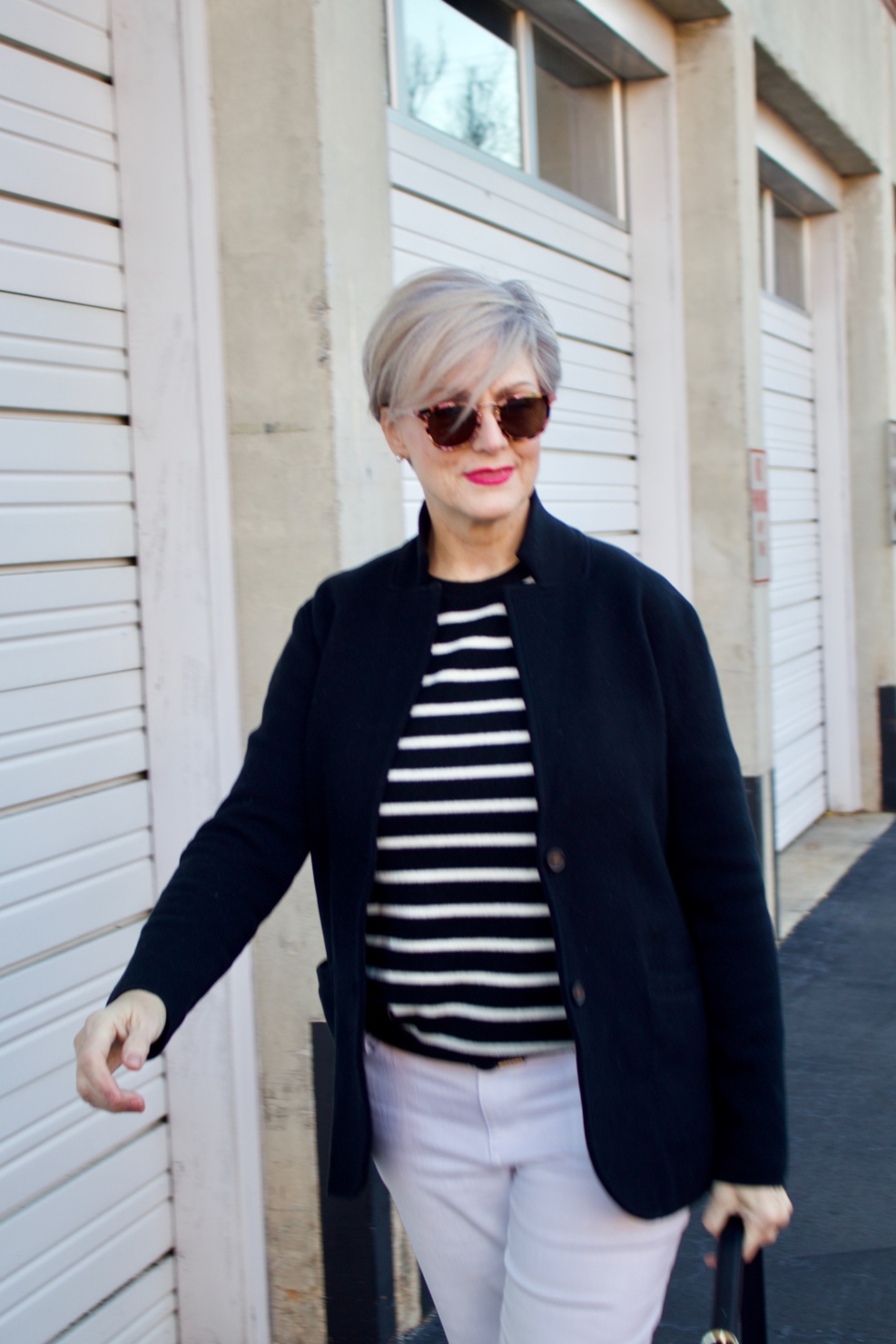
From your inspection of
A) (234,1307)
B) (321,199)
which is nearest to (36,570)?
(321,199)

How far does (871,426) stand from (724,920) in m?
7.93

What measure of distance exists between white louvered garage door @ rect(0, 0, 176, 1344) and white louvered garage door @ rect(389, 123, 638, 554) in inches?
37.4

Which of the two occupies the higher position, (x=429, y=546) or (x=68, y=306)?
(x=68, y=306)

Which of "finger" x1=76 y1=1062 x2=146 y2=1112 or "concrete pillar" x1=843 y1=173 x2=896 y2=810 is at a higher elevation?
"concrete pillar" x1=843 y1=173 x2=896 y2=810

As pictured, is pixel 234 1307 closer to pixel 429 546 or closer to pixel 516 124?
pixel 429 546

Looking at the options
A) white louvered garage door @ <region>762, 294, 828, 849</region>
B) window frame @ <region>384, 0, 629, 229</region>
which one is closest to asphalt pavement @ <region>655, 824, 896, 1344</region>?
white louvered garage door @ <region>762, 294, 828, 849</region>

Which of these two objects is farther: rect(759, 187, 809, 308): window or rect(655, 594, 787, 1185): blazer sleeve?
rect(759, 187, 809, 308): window

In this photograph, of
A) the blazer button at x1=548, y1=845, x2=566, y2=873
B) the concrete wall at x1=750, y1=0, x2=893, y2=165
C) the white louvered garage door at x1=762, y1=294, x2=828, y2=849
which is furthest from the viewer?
the white louvered garage door at x1=762, y1=294, x2=828, y2=849

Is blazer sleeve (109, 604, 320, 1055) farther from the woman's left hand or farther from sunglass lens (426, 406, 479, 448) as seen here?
the woman's left hand

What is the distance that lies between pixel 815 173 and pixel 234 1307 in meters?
7.43

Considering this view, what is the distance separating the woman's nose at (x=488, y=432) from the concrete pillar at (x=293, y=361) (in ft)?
3.64

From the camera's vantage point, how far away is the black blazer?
1.85 m

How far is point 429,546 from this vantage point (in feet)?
7.08

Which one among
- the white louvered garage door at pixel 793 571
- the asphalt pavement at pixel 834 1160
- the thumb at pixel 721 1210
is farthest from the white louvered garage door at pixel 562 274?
the white louvered garage door at pixel 793 571
